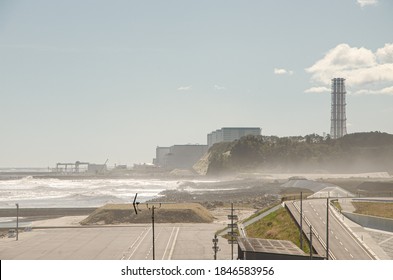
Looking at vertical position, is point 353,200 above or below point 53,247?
above

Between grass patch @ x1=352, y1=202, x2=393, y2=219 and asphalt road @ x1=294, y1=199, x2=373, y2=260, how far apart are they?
4.30m

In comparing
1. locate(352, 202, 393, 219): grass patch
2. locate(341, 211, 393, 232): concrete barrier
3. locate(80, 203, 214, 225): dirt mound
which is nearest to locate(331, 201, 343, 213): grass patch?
locate(352, 202, 393, 219): grass patch

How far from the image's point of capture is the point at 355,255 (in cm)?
4894

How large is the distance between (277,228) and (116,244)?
2259cm

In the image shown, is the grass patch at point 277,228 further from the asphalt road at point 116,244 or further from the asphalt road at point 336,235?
the asphalt road at point 116,244

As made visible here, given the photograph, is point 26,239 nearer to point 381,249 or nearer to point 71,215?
point 71,215

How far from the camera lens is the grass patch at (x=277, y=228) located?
58562 mm

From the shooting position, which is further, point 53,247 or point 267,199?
point 267,199

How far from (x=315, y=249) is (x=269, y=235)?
11.4 m

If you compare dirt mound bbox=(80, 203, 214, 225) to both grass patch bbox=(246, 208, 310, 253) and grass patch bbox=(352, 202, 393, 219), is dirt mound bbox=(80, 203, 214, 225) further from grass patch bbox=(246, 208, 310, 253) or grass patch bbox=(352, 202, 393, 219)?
grass patch bbox=(352, 202, 393, 219)

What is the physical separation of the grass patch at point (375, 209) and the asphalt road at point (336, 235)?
430cm
